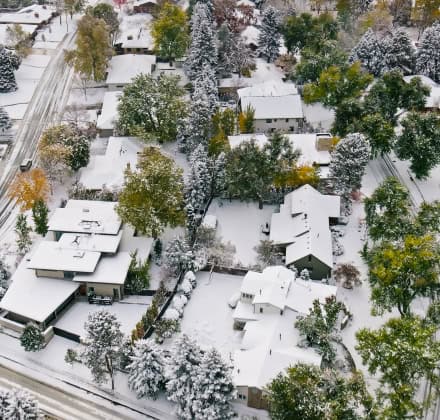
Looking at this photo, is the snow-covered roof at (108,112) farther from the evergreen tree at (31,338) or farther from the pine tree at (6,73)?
the evergreen tree at (31,338)

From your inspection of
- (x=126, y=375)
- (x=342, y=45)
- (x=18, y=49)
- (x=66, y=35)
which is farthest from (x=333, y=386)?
(x=66, y=35)

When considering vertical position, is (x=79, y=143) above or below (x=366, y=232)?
above

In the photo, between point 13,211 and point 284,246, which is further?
point 13,211

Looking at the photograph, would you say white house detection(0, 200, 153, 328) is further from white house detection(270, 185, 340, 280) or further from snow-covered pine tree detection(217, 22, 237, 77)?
snow-covered pine tree detection(217, 22, 237, 77)

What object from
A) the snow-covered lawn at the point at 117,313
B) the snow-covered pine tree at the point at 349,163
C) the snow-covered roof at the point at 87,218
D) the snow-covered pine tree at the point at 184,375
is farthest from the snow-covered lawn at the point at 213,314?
the snow-covered pine tree at the point at 349,163

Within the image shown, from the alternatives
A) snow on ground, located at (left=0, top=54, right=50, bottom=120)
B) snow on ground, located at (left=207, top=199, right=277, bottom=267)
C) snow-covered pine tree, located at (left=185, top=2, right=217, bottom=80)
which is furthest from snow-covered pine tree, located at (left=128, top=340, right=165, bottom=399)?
snow-covered pine tree, located at (left=185, top=2, right=217, bottom=80)

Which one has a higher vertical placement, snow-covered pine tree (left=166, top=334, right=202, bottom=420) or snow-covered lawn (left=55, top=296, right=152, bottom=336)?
snow-covered pine tree (left=166, top=334, right=202, bottom=420)

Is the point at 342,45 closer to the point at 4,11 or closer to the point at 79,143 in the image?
the point at 79,143
